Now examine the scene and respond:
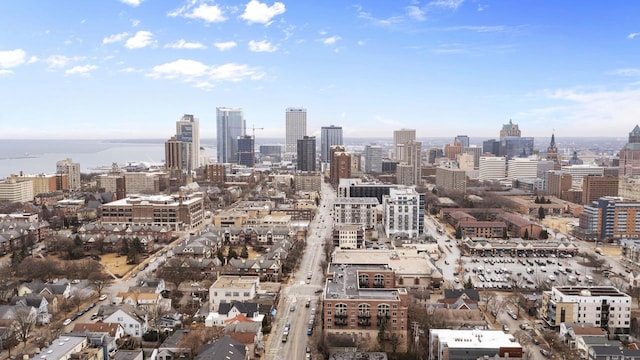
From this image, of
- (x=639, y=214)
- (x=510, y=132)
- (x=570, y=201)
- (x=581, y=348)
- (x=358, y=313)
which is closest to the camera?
(x=581, y=348)

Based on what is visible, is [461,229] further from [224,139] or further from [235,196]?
[224,139]

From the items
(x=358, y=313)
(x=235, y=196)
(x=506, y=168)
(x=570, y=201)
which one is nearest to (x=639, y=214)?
(x=570, y=201)

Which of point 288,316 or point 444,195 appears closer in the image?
point 288,316

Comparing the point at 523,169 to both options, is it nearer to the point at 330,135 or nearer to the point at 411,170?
the point at 411,170

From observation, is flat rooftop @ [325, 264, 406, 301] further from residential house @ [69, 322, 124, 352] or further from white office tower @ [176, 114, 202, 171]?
white office tower @ [176, 114, 202, 171]

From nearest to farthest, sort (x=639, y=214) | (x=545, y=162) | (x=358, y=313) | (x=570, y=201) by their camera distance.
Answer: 1. (x=358, y=313)
2. (x=639, y=214)
3. (x=570, y=201)
4. (x=545, y=162)

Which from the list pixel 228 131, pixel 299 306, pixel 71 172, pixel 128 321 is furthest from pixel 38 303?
pixel 228 131
